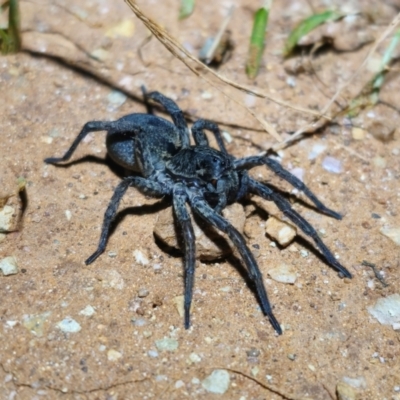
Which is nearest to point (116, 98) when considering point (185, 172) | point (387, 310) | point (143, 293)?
point (185, 172)

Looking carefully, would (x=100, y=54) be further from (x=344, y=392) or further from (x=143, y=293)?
(x=344, y=392)

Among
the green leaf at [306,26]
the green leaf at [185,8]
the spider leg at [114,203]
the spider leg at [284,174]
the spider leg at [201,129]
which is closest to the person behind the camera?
the spider leg at [114,203]

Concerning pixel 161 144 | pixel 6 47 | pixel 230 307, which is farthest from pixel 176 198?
pixel 6 47

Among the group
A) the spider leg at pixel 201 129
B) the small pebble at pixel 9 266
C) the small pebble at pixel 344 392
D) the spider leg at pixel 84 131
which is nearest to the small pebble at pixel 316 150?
the spider leg at pixel 201 129

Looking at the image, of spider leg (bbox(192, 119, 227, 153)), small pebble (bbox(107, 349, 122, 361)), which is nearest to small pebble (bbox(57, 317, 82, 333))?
small pebble (bbox(107, 349, 122, 361))

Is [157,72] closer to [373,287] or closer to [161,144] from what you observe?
[161,144]

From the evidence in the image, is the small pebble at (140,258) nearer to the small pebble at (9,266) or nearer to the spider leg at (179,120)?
the small pebble at (9,266)

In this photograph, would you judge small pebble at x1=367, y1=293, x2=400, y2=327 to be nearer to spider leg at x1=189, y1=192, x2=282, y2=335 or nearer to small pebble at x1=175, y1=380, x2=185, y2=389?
spider leg at x1=189, y1=192, x2=282, y2=335
